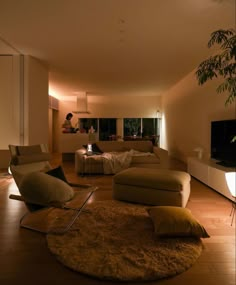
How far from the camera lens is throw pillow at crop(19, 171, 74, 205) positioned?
218 cm

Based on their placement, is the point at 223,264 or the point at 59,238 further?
the point at 59,238

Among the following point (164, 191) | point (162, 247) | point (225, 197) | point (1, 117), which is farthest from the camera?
point (1, 117)

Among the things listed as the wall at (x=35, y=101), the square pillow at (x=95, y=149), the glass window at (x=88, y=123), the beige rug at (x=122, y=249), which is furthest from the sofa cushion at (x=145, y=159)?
the glass window at (x=88, y=123)

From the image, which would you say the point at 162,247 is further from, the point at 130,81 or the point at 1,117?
the point at 130,81

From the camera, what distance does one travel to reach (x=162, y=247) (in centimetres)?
194

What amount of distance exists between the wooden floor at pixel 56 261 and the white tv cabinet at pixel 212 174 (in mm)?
441

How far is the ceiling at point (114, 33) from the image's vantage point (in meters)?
→ 3.01

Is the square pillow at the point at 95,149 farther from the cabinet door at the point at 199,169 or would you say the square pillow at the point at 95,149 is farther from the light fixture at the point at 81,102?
the light fixture at the point at 81,102

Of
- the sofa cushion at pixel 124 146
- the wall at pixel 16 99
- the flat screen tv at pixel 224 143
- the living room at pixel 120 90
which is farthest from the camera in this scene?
the sofa cushion at pixel 124 146

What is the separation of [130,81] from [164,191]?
5.32 metres

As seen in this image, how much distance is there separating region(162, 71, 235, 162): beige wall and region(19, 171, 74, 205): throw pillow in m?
3.38

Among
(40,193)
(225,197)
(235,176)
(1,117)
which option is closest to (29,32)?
(1,117)

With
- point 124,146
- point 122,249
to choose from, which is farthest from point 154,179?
point 124,146

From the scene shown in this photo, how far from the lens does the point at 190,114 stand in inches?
250
